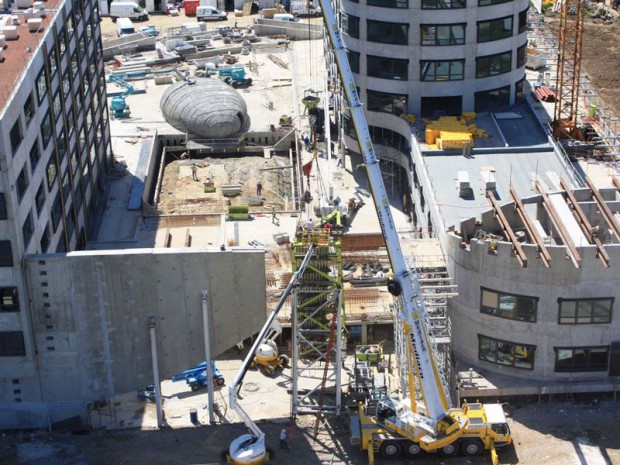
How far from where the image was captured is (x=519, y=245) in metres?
64.6

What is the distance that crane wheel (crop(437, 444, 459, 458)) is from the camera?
201ft

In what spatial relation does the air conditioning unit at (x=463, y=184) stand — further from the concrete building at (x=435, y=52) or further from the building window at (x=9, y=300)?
the building window at (x=9, y=300)

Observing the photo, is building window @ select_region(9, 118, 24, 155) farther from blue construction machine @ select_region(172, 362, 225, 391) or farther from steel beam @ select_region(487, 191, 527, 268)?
steel beam @ select_region(487, 191, 527, 268)

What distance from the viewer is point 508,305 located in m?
66.5

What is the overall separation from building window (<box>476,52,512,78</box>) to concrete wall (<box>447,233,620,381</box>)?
2898 centimetres

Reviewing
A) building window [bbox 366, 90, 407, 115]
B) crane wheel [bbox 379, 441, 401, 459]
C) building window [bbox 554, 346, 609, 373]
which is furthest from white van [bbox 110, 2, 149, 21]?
crane wheel [bbox 379, 441, 401, 459]

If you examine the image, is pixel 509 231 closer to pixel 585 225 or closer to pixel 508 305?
pixel 508 305

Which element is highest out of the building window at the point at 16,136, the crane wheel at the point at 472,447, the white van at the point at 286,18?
the building window at the point at 16,136

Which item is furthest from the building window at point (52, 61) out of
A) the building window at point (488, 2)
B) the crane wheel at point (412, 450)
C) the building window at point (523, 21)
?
the building window at point (523, 21)

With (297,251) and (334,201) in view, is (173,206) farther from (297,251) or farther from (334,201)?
(297,251)

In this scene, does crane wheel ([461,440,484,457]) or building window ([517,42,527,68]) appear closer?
crane wheel ([461,440,484,457])

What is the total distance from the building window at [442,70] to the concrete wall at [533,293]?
90.7 ft

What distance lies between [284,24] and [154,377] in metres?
92.6

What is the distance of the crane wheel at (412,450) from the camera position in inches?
2424
